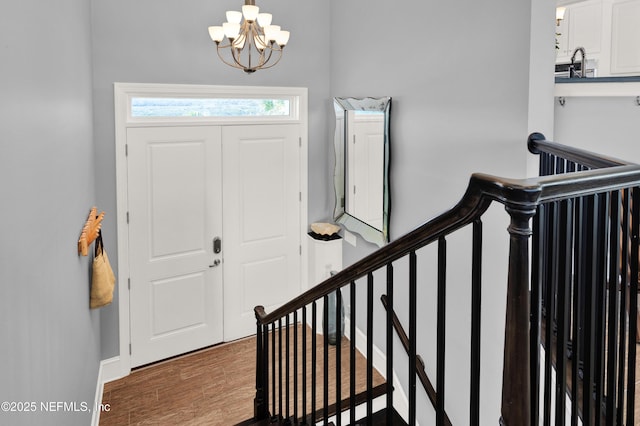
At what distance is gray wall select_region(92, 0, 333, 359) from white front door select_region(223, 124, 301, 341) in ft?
1.62

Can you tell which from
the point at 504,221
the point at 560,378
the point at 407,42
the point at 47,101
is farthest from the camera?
the point at 407,42

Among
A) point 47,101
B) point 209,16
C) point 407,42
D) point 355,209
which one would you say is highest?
point 209,16

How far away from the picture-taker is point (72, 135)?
2676 millimetres

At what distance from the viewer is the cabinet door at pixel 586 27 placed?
6.02 meters

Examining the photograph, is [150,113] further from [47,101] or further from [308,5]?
[47,101]

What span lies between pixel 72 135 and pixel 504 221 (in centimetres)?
245

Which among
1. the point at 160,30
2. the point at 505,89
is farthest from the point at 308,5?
the point at 505,89

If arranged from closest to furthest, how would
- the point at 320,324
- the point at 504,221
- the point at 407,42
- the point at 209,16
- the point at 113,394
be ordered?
the point at 504,221 → the point at 407,42 → the point at 113,394 → the point at 209,16 → the point at 320,324

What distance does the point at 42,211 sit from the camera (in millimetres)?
1816

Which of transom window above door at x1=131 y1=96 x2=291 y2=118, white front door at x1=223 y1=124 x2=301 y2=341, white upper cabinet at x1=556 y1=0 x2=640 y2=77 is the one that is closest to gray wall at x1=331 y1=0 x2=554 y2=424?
transom window above door at x1=131 y1=96 x2=291 y2=118

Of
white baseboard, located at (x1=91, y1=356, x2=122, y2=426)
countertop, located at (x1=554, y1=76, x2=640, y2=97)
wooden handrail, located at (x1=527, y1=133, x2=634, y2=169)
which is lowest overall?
white baseboard, located at (x1=91, y1=356, x2=122, y2=426)

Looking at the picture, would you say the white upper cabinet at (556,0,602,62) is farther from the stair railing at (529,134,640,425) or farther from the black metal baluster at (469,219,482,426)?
the black metal baluster at (469,219,482,426)

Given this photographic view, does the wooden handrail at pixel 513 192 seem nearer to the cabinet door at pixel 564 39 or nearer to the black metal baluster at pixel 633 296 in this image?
the black metal baluster at pixel 633 296

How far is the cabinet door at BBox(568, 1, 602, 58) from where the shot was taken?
602cm
